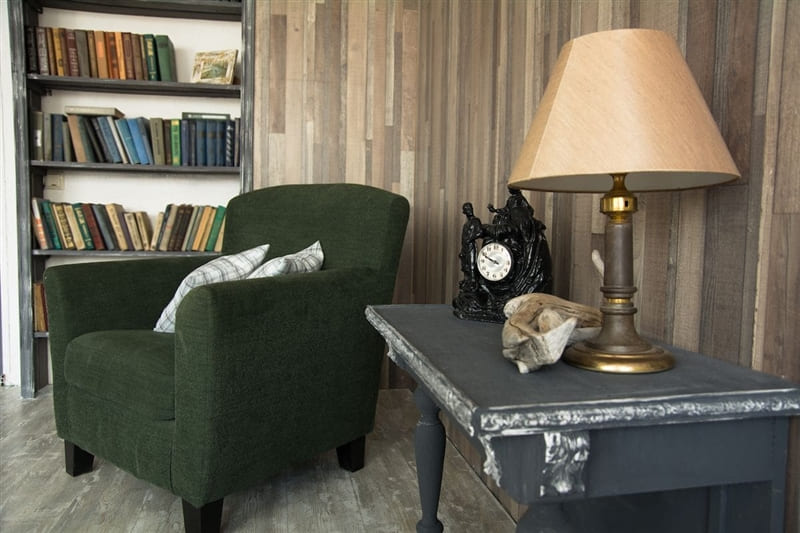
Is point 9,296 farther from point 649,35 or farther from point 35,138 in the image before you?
point 649,35

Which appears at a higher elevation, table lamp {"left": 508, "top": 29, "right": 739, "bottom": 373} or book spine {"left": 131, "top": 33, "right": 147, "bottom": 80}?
book spine {"left": 131, "top": 33, "right": 147, "bottom": 80}

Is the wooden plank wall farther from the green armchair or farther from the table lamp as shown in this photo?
the green armchair

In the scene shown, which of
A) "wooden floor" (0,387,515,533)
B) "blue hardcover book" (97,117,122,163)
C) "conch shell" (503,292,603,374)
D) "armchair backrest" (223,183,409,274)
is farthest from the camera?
"blue hardcover book" (97,117,122,163)

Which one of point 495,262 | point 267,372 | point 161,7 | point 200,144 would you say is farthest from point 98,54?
point 495,262

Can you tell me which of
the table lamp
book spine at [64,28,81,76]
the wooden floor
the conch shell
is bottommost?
the wooden floor

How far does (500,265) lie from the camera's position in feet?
4.49

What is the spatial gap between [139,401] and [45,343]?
1773 mm

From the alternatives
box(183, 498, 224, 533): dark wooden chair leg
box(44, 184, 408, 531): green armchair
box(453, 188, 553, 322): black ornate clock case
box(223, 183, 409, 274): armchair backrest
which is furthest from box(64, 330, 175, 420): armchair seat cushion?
box(453, 188, 553, 322): black ornate clock case

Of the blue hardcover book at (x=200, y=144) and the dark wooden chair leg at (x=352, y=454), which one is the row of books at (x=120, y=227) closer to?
the blue hardcover book at (x=200, y=144)

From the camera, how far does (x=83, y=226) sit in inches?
118

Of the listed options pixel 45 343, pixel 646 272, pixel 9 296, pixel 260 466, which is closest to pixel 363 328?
pixel 260 466

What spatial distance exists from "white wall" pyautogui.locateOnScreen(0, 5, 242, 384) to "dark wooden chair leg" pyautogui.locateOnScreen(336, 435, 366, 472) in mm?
1649

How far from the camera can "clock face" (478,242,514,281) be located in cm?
136

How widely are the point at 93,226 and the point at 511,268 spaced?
7.81 ft
